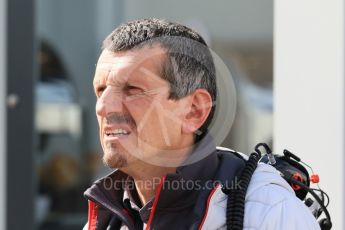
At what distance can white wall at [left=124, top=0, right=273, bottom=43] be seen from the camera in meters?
4.70

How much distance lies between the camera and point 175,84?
205cm

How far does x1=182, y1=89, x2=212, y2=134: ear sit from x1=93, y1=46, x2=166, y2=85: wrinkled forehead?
118 millimetres

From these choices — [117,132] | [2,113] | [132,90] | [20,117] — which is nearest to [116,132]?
[117,132]

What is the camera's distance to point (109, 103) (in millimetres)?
2006

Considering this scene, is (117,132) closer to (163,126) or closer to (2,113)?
(163,126)

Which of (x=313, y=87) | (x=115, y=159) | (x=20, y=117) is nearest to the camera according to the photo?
(x=115, y=159)

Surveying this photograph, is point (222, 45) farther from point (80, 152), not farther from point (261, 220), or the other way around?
point (261, 220)

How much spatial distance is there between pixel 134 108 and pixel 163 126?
86mm

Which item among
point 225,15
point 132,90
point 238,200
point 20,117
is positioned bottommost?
point 238,200

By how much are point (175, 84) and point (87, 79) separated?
296 cm

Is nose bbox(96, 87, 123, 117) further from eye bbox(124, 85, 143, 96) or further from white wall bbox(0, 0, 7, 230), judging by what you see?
white wall bbox(0, 0, 7, 230)

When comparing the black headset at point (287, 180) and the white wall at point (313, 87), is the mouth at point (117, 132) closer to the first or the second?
the black headset at point (287, 180)

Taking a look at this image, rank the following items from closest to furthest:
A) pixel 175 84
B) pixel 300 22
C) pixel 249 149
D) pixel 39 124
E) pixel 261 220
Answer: pixel 261 220, pixel 175 84, pixel 300 22, pixel 249 149, pixel 39 124

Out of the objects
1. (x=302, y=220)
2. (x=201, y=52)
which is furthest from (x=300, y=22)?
(x=302, y=220)
